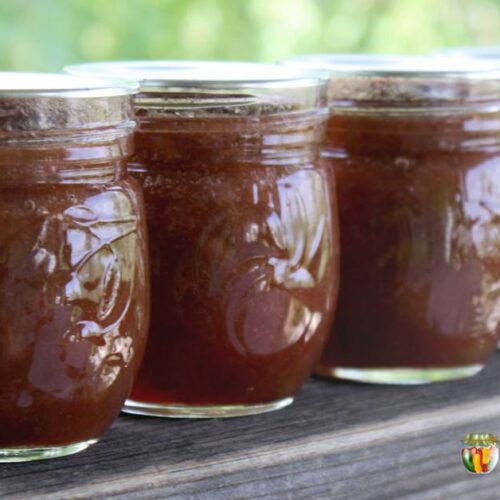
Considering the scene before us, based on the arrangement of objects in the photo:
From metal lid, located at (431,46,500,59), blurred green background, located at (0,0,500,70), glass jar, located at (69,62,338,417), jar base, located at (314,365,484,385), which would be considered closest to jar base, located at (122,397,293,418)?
glass jar, located at (69,62,338,417)

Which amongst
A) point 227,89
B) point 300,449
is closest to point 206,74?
point 227,89

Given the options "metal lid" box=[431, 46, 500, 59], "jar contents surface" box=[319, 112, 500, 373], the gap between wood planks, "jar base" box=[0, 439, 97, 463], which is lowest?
the gap between wood planks

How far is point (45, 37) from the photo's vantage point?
193cm

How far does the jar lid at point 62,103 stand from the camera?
836mm

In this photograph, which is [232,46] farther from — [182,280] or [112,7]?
[182,280]

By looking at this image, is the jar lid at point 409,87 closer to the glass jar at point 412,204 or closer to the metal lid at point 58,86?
the glass jar at point 412,204

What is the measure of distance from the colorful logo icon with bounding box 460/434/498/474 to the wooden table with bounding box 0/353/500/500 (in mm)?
19

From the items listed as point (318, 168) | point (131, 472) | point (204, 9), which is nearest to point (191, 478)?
point (131, 472)

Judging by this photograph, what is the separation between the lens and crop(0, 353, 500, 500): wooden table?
0.90 m

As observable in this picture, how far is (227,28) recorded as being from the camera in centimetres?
214

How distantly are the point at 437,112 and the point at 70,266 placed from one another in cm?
39

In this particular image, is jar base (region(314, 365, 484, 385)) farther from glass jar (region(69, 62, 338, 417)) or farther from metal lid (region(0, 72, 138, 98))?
metal lid (region(0, 72, 138, 98))

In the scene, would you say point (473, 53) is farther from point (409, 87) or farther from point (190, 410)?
point (190, 410)

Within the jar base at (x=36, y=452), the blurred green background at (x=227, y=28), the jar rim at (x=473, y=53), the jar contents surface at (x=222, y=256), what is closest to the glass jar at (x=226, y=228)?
the jar contents surface at (x=222, y=256)
